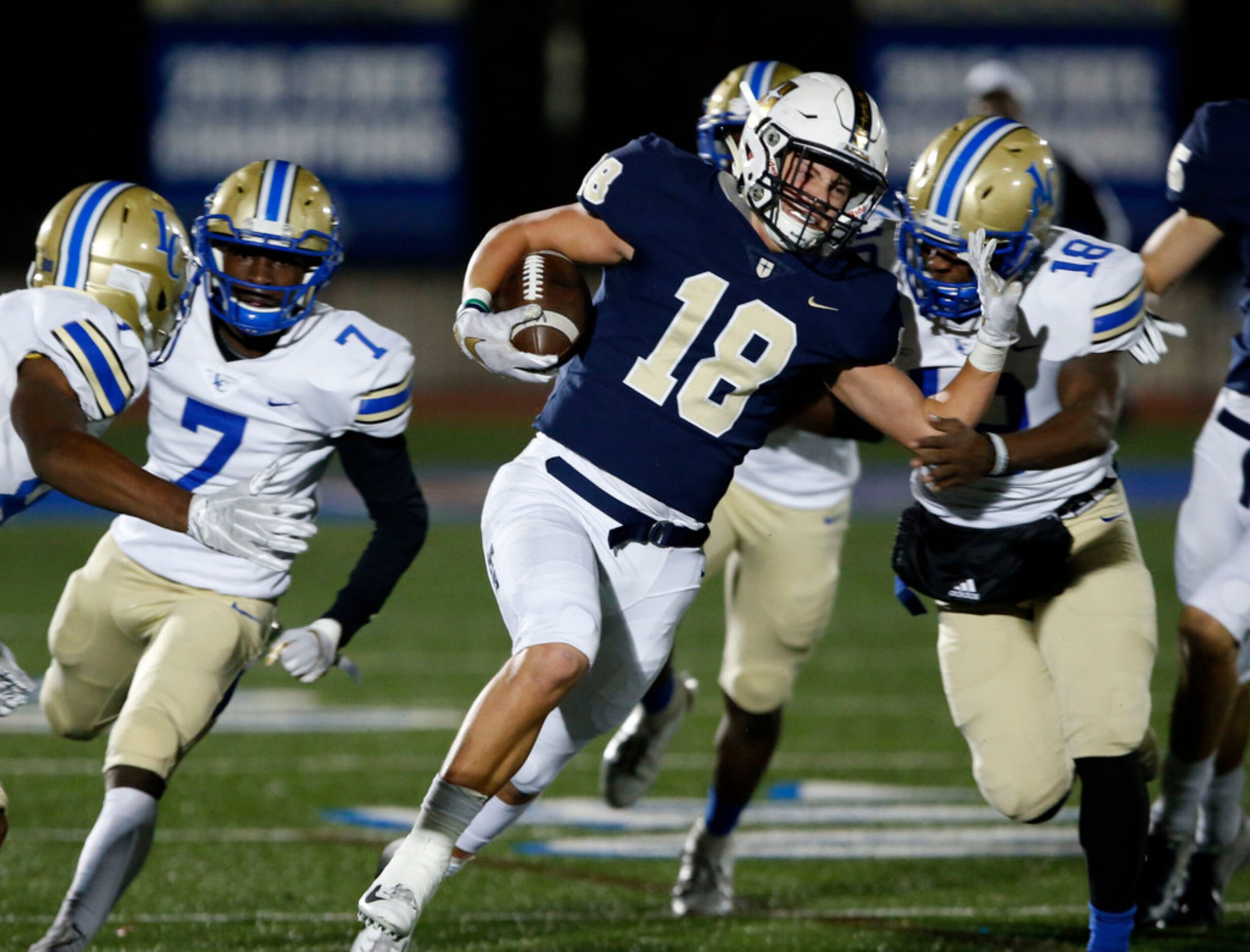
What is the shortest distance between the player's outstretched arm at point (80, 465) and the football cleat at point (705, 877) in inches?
68.2

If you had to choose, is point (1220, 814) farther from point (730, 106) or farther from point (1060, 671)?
point (730, 106)

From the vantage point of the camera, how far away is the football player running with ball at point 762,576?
420 centimetres

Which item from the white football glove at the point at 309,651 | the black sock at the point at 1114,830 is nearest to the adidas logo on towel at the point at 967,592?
the black sock at the point at 1114,830

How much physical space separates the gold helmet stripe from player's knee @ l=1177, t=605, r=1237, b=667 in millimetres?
1234

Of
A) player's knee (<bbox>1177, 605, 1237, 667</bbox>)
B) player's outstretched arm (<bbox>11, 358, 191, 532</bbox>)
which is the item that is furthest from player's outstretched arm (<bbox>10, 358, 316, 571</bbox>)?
player's knee (<bbox>1177, 605, 1237, 667</bbox>)

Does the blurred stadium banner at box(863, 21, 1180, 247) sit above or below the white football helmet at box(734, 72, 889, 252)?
below

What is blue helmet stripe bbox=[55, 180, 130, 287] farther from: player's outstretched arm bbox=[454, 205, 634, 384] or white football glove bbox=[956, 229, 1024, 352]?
white football glove bbox=[956, 229, 1024, 352]

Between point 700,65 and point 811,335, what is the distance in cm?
1424

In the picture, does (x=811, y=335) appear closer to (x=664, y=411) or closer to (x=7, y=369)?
(x=664, y=411)

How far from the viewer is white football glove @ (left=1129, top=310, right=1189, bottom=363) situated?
3559 millimetres

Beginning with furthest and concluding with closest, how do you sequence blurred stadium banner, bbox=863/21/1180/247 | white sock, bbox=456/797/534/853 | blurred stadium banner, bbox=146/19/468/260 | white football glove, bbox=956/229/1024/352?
1. blurred stadium banner, bbox=863/21/1180/247
2. blurred stadium banner, bbox=146/19/468/260
3. white sock, bbox=456/797/534/853
4. white football glove, bbox=956/229/1024/352

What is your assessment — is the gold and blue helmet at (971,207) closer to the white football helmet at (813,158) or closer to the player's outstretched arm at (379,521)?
the white football helmet at (813,158)

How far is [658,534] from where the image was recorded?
3203 mm

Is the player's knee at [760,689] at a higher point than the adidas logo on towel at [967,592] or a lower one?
lower
